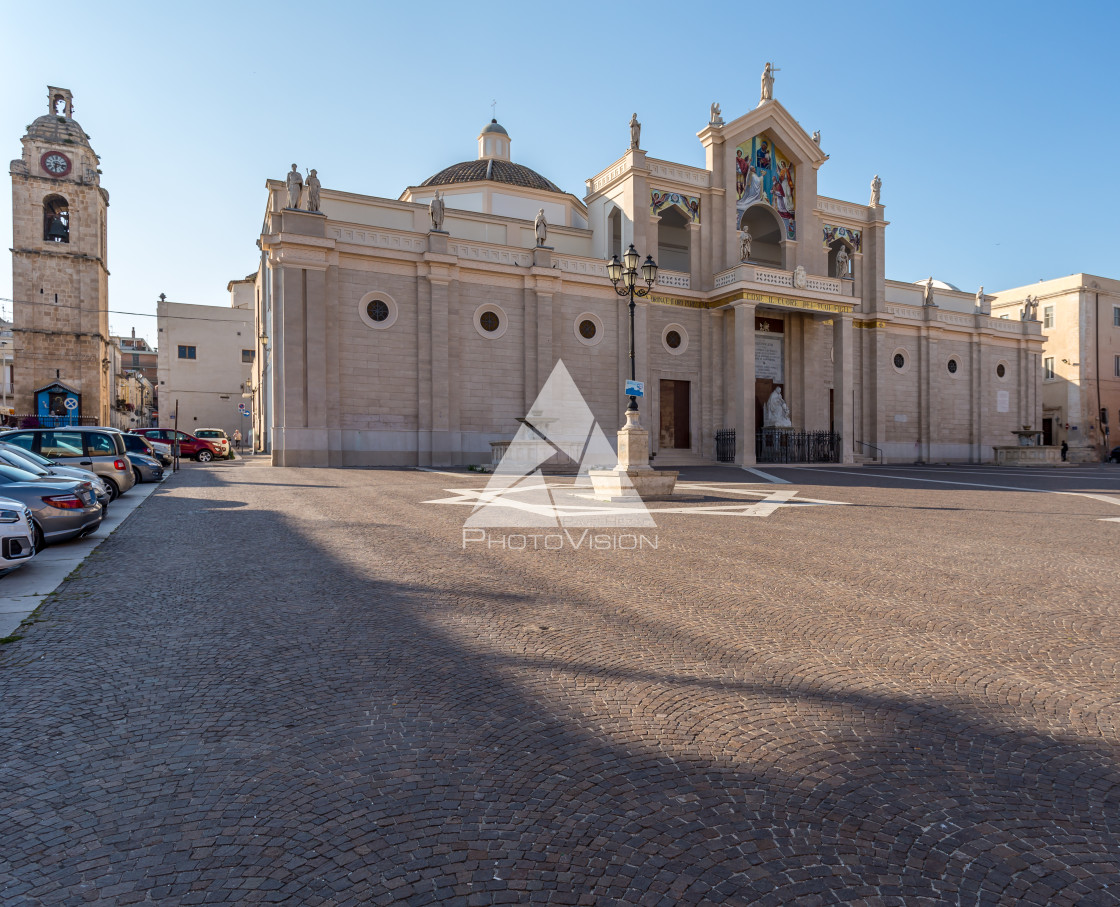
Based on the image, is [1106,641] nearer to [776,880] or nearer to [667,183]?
[776,880]

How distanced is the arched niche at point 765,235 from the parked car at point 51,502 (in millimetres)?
33903

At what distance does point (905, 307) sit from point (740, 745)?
138 ft

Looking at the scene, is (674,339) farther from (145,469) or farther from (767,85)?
(145,469)

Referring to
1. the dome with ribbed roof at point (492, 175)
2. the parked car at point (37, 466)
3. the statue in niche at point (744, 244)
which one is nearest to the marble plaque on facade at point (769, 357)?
the statue in niche at point (744, 244)

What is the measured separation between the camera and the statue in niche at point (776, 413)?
3372cm

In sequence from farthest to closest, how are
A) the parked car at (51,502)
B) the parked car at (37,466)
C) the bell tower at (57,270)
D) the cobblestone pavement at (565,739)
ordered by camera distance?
the bell tower at (57,270), the parked car at (37,466), the parked car at (51,502), the cobblestone pavement at (565,739)

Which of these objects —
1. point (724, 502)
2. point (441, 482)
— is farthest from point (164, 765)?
point (441, 482)

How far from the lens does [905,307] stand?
3925 centimetres

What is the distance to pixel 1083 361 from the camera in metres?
50.7

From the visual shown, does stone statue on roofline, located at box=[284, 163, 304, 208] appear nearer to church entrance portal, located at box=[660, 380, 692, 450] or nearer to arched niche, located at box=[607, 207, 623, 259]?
arched niche, located at box=[607, 207, 623, 259]

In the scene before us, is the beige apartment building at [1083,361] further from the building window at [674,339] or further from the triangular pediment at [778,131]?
the building window at [674,339]

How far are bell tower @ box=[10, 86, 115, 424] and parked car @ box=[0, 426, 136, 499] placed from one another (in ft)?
130

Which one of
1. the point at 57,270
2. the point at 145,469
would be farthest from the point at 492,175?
the point at 57,270

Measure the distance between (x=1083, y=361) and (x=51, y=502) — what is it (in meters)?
63.0
